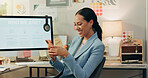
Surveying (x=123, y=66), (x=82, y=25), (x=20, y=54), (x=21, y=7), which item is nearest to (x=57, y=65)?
(x=82, y=25)

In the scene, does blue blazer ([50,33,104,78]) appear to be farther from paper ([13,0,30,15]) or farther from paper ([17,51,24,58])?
paper ([13,0,30,15])

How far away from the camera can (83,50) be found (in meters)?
1.75

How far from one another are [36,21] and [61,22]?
21.1 inches

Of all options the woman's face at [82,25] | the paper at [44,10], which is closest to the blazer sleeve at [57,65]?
the woman's face at [82,25]

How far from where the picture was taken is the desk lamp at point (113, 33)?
9.64ft

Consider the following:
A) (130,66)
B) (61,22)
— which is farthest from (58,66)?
(61,22)

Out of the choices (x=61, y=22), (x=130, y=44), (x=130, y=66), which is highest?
(x=61, y=22)

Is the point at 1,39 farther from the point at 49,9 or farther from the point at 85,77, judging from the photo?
the point at 85,77

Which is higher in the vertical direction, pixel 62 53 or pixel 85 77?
pixel 62 53

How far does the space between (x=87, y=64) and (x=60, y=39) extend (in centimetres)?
167

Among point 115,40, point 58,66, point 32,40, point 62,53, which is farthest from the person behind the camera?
point 115,40

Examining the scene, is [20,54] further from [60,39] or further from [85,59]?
[85,59]

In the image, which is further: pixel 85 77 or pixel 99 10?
pixel 99 10

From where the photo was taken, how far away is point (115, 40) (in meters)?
3.10
